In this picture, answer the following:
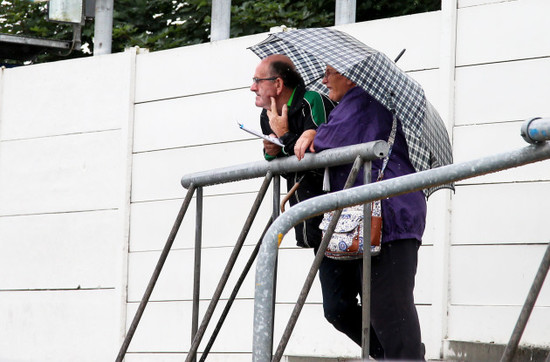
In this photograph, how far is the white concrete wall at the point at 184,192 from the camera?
540 cm

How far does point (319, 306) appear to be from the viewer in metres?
5.93

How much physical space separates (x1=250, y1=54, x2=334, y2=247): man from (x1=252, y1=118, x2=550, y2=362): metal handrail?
112 cm

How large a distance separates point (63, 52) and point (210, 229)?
2.67m

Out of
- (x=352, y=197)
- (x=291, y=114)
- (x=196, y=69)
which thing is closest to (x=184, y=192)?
(x=196, y=69)

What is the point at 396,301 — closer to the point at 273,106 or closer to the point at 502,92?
the point at 273,106

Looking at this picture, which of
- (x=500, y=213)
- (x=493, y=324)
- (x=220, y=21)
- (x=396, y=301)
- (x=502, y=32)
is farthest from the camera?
(x=220, y=21)

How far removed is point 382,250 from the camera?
390 cm

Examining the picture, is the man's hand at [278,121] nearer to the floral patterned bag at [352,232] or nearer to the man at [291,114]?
the man at [291,114]

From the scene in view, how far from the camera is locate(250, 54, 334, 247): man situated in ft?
13.5

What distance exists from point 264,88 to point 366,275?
1.08 meters

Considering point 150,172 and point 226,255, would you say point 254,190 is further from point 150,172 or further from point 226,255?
point 150,172

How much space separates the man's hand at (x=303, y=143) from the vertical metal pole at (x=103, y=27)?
153 inches

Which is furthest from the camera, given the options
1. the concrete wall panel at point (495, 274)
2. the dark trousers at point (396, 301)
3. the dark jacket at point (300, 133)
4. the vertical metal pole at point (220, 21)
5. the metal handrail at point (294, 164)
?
the vertical metal pole at point (220, 21)

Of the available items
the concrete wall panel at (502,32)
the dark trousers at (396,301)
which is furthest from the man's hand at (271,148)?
the concrete wall panel at (502,32)
